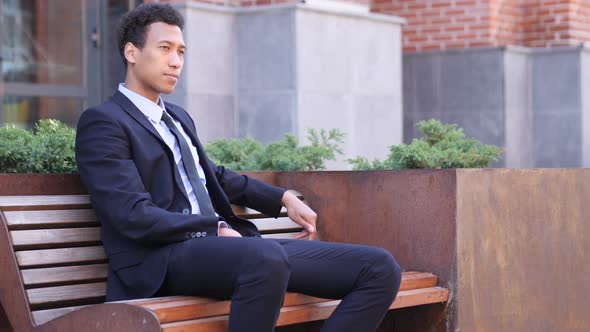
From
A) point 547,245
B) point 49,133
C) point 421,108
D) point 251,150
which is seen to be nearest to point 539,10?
point 421,108

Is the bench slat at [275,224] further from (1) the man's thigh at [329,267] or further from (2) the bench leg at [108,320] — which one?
(2) the bench leg at [108,320]

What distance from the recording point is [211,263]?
12.1 feet

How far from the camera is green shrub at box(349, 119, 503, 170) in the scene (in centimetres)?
543

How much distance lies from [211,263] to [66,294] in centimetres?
56

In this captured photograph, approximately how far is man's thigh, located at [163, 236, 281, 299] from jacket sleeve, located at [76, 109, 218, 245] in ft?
0.25

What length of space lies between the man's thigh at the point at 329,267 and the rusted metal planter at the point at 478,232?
0.70 m

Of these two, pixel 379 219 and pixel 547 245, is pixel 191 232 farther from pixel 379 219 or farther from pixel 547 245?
pixel 547 245

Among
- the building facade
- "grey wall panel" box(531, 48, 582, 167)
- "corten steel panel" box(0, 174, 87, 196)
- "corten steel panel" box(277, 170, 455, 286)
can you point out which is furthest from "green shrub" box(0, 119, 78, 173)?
"grey wall panel" box(531, 48, 582, 167)

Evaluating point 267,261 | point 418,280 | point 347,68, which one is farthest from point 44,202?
point 347,68

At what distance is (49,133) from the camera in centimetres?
441

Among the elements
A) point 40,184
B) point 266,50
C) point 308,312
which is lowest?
point 308,312

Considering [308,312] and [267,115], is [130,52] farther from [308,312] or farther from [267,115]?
[267,115]

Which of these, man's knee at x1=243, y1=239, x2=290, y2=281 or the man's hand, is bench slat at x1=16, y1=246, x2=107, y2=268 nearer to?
man's knee at x1=243, y1=239, x2=290, y2=281

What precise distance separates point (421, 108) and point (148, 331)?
26.5 ft
